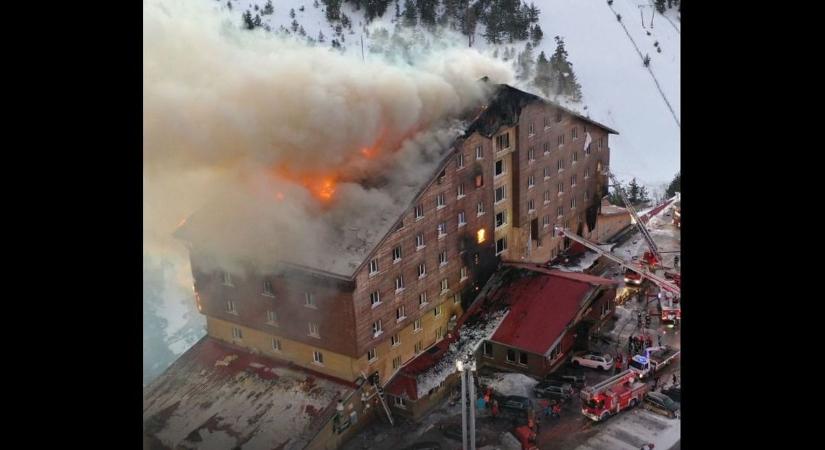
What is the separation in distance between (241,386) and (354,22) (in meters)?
5.47

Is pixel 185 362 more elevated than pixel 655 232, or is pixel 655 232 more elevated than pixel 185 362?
pixel 655 232

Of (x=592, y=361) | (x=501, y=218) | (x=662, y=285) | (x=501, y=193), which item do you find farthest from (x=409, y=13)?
(x=592, y=361)

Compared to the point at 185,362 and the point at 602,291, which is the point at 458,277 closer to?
the point at 602,291

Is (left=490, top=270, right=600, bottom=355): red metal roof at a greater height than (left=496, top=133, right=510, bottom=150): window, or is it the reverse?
(left=496, top=133, right=510, bottom=150): window

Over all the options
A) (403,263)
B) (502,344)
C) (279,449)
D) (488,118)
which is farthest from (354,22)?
(279,449)

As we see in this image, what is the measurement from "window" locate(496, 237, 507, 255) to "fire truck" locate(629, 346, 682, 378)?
2467 millimetres

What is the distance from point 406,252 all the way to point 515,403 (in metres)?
2.62

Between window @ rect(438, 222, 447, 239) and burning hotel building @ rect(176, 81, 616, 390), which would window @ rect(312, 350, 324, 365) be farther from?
window @ rect(438, 222, 447, 239)

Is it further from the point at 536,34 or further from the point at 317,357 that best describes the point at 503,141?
the point at 317,357

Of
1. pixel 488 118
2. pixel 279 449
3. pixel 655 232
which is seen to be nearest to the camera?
pixel 279 449

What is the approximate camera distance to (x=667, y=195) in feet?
53.6

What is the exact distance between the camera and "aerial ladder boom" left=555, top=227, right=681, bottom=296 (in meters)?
15.5

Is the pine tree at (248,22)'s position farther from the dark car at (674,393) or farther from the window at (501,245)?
the dark car at (674,393)

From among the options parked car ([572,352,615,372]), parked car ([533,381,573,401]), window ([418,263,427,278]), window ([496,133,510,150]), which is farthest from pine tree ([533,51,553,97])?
parked car ([533,381,573,401])
